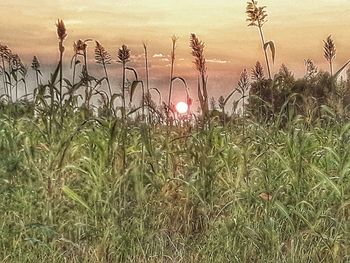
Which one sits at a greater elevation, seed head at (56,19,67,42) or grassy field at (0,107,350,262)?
seed head at (56,19,67,42)

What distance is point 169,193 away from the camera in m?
4.66

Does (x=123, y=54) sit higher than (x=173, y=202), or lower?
higher

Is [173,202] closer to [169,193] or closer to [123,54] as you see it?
A: [169,193]

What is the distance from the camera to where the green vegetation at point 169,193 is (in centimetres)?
414

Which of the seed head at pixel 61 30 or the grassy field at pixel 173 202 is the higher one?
the seed head at pixel 61 30

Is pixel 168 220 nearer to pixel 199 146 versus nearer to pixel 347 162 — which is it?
pixel 199 146

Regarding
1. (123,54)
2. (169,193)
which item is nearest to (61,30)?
(123,54)

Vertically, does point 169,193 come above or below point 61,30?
below

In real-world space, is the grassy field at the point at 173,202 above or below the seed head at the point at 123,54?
below

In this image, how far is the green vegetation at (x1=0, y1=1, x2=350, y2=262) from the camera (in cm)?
414

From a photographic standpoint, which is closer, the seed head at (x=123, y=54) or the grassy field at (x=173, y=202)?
the grassy field at (x=173, y=202)

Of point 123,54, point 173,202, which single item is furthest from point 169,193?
point 123,54

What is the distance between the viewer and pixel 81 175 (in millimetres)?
4910

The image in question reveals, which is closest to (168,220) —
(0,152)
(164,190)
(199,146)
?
(164,190)
